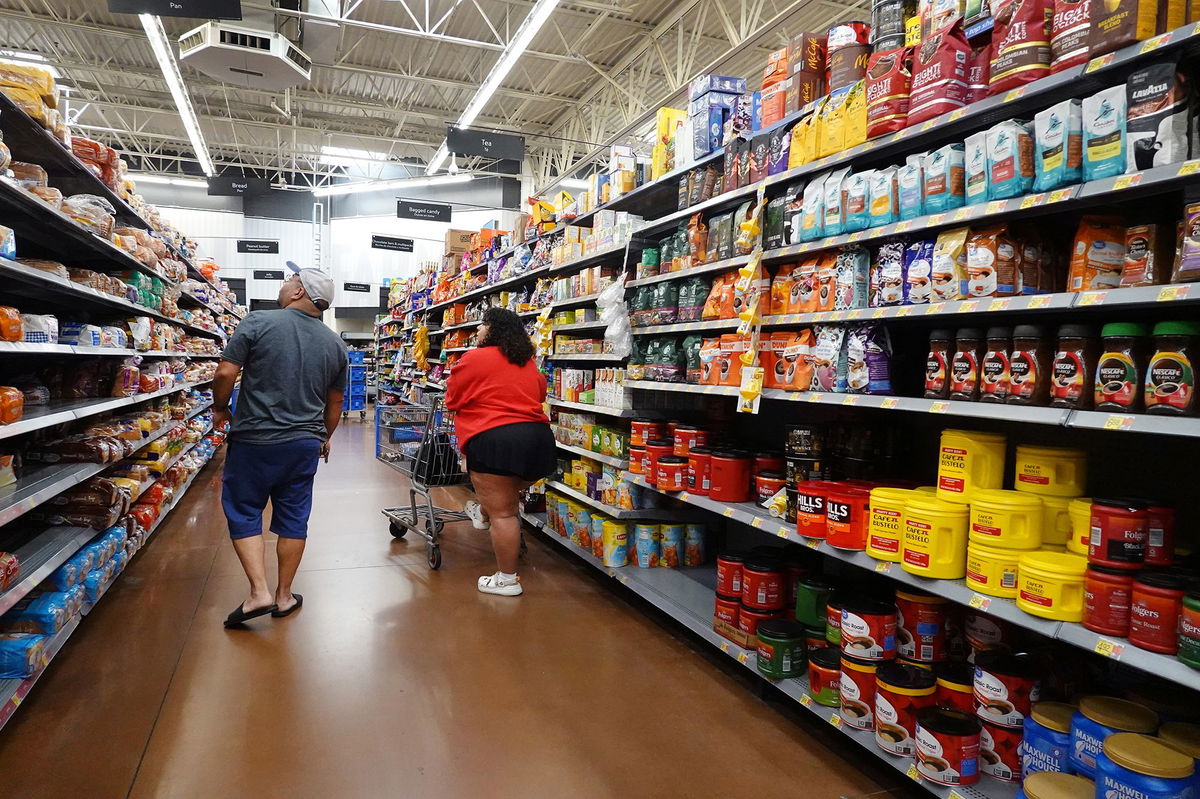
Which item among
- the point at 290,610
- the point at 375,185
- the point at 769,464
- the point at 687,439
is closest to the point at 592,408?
the point at 687,439

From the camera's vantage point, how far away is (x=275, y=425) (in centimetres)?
360

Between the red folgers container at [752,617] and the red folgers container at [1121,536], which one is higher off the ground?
the red folgers container at [1121,536]

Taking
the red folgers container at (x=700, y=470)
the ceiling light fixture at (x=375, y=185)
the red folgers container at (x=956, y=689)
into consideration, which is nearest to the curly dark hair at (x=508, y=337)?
the red folgers container at (x=700, y=470)

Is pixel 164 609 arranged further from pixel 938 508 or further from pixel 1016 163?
pixel 1016 163

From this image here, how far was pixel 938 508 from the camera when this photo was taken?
7.07ft

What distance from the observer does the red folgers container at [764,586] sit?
3.00 m

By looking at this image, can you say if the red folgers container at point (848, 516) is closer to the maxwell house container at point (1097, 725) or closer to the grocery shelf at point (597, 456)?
the maxwell house container at point (1097, 725)

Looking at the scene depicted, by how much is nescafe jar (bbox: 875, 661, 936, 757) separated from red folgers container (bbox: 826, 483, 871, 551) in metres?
0.44

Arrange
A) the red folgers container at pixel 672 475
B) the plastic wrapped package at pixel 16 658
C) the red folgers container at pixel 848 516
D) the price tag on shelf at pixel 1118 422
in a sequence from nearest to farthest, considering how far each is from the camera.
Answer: the price tag on shelf at pixel 1118 422, the red folgers container at pixel 848 516, the plastic wrapped package at pixel 16 658, the red folgers container at pixel 672 475

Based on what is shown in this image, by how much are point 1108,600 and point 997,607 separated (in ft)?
0.95

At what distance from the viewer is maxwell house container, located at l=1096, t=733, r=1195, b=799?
5.16 ft

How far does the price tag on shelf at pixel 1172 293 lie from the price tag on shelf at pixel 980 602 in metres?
0.92

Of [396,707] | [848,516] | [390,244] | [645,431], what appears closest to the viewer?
[848,516]

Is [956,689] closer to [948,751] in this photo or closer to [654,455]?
[948,751]
